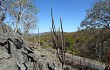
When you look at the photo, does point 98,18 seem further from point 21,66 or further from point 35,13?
point 21,66

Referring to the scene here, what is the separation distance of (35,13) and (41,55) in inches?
819

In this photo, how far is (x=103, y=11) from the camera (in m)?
33.9

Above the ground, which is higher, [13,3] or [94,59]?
[13,3]

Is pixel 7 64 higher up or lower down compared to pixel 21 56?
lower down

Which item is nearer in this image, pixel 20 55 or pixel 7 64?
pixel 7 64

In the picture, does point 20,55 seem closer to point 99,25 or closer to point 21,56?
point 21,56

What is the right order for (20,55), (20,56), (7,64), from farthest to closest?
(20,55) → (20,56) → (7,64)

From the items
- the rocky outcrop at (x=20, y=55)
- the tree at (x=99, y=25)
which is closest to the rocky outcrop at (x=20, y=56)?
the rocky outcrop at (x=20, y=55)

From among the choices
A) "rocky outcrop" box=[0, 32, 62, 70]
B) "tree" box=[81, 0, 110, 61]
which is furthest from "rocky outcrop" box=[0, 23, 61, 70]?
"tree" box=[81, 0, 110, 61]

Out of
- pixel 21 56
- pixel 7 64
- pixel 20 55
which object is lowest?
pixel 7 64

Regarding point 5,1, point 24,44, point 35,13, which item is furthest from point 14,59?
point 35,13

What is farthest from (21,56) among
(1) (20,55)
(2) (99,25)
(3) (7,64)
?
(2) (99,25)

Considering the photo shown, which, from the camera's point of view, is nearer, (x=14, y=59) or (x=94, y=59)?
(x=14, y=59)

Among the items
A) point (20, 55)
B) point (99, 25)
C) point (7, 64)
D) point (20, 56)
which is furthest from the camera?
point (99, 25)
